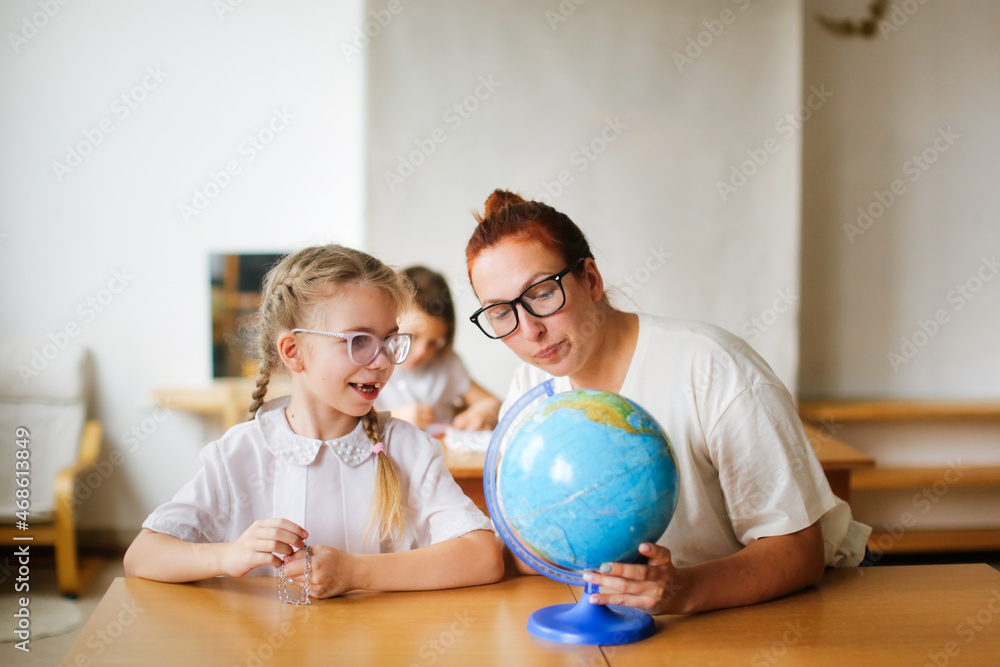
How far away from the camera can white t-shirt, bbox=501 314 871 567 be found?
1.63m

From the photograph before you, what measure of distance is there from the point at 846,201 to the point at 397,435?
4.24m

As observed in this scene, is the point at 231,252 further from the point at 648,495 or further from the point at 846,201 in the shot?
the point at 648,495

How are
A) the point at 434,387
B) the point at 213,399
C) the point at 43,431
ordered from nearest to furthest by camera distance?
the point at 434,387
the point at 43,431
the point at 213,399

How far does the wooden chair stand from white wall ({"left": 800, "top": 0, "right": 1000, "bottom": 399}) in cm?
440

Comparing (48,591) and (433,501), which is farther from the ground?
(433,501)

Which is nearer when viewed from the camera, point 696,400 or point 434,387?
point 696,400

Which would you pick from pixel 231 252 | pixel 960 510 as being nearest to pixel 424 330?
pixel 231 252

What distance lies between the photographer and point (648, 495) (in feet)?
4.27

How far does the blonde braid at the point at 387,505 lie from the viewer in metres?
1.76

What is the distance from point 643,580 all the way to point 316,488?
0.77m

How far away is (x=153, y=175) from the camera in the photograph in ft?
17.0

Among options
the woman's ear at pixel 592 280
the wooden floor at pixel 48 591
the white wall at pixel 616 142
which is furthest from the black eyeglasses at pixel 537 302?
the white wall at pixel 616 142

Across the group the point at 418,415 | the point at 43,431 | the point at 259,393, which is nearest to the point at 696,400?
the point at 259,393

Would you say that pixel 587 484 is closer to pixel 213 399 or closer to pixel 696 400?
pixel 696 400
